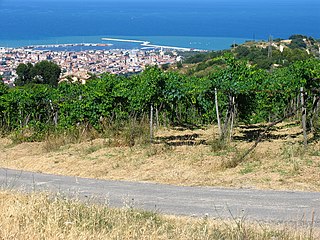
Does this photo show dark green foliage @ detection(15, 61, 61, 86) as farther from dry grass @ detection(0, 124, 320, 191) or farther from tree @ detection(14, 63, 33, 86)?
dry grass @ detection(0, 124, 320, 191)

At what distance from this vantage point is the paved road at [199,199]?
988 centimetres

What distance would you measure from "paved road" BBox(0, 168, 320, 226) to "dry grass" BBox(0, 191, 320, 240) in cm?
87

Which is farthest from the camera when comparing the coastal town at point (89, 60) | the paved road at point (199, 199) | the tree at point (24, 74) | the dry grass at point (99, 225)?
the coastal town at point (89, 60)

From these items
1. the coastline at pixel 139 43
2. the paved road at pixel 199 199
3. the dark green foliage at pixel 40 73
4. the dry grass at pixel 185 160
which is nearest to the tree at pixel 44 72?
the dark green foliage at pixel 40 73

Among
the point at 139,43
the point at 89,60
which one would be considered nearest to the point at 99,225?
the point at 89,60

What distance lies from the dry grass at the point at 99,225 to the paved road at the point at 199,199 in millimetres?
865

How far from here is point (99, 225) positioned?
7.32 meters

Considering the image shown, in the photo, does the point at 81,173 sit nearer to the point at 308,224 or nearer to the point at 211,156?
the point at 211,156

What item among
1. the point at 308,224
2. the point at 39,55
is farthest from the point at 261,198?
the point at 39,55

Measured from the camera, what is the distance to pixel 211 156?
15.2 metres

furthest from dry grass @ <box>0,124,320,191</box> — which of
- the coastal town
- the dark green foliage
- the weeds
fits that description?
the coastal town

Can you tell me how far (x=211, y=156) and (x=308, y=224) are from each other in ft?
21.4

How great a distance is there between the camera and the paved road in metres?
9.88

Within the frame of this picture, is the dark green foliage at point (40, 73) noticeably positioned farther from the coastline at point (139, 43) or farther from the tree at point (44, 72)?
the coastline at point (139, 43)
